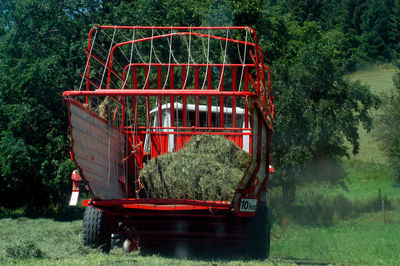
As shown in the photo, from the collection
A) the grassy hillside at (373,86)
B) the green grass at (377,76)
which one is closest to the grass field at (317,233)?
the grassy hillside at (373,86)

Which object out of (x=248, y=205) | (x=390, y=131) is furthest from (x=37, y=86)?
(x=248, y=205)

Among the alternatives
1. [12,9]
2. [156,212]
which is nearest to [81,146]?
[156,212]

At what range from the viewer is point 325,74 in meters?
25.9

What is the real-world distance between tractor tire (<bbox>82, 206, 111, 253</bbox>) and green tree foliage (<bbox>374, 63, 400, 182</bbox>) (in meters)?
24.4

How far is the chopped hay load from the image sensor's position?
8.48 meters

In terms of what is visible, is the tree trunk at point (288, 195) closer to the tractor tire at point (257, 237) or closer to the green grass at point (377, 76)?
the tractor tire at point (257, 237)

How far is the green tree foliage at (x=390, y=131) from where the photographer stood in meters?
31.5

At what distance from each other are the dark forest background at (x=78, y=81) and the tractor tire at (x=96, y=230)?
52.4 ft

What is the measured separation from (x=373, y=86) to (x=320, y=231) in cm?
3251

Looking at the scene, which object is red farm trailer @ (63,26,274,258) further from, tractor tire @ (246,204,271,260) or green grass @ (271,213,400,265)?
green grass @ (271,213,400,265)

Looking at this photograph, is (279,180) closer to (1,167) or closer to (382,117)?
(382,117)

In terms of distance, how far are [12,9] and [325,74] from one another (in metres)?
16.5

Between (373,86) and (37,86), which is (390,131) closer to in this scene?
(37,86)

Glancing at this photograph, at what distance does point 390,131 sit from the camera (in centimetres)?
3181
